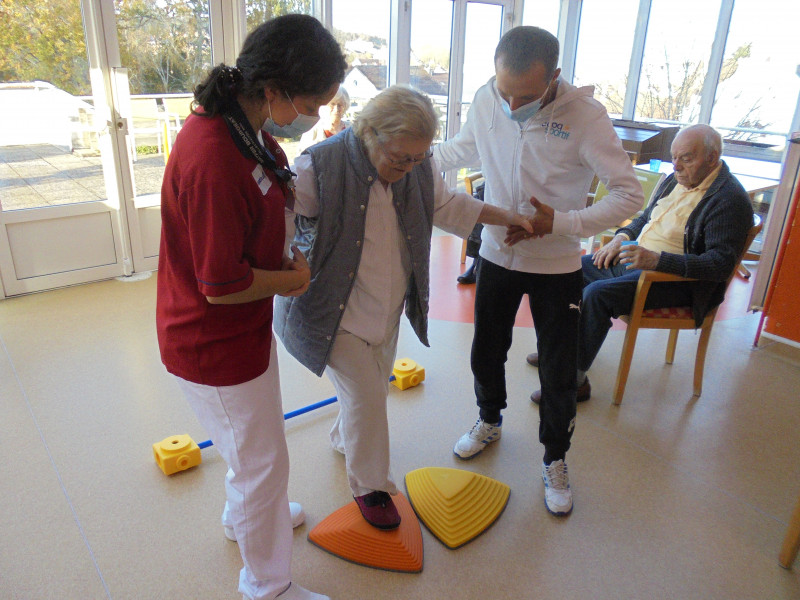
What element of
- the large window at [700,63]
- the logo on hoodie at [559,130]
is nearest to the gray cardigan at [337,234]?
the logo on hoodie at [559,130]

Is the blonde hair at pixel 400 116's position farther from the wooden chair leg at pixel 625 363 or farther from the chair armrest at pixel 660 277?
the wooden chair leg at pixel 625 363

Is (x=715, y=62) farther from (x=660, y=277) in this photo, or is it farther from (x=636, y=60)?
(x=660, y=277)

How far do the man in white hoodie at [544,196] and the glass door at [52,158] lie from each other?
109 inches

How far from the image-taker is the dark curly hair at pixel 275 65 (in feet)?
3.99

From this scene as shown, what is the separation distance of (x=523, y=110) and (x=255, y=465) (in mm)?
1263

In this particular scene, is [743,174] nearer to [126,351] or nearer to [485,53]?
[485,53]

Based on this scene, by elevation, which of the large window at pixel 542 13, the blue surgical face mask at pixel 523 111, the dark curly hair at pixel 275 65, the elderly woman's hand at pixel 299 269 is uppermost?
the large window at pixel 542 13

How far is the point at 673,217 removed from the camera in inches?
112

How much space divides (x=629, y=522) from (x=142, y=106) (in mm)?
3857

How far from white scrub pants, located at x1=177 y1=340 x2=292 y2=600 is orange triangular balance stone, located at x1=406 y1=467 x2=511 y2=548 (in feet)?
1.92

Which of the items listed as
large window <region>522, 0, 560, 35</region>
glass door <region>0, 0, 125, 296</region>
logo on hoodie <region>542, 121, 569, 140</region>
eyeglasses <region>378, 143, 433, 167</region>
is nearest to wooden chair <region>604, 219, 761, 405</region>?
logo on hoodie <region>542, 121, 569, 140</region>

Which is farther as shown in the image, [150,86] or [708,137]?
[150,86]

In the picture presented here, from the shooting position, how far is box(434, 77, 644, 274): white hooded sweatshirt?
1837 mm

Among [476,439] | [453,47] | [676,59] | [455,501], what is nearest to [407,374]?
[476,439]
